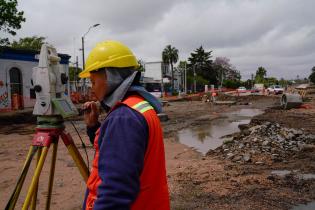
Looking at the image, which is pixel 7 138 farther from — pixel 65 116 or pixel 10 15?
pixel 65 116

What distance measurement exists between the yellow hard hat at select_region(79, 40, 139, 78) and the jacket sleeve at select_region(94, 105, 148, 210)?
31 cm

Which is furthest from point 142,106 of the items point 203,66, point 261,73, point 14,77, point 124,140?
point 261,73

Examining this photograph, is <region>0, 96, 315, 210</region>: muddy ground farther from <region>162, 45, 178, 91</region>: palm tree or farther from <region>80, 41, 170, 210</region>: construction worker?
<region>162, 45, 178, 91</region>: palm tree

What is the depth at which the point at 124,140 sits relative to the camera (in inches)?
66.9

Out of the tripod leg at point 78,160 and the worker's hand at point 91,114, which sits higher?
the worker's hand at point 91,114

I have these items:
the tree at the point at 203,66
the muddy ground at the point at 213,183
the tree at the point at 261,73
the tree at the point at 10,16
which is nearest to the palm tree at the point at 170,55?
the tree at the point at 203,66

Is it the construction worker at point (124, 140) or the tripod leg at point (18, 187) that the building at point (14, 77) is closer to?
the tripod leg at point (18, 187)

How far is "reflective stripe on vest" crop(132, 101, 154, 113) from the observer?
182 centimetres

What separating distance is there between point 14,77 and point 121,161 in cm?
2998

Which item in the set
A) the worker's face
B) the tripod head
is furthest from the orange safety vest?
the tripod head

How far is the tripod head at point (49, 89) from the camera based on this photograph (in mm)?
2920

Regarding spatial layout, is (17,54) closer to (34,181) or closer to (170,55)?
(34,181)

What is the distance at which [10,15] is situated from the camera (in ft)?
65.3

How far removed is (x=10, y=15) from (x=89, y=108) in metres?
19.2
